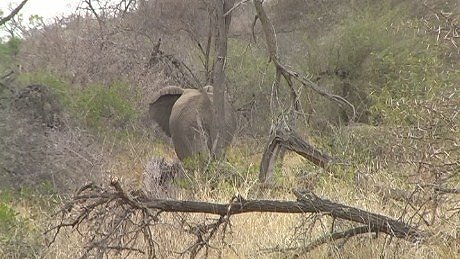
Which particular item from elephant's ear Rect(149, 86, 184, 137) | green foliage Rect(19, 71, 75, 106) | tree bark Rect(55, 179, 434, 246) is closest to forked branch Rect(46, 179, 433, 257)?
tree bark Rect(55, 179, 434, 246)

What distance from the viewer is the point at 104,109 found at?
36.2 ft

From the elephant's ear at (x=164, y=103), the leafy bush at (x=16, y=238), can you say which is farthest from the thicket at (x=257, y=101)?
the elephant's ear at (x=164, y=103)

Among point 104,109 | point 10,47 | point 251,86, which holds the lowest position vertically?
point 251,86

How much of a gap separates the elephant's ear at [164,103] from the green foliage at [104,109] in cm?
31

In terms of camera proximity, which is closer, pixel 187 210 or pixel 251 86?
pixel 187 210

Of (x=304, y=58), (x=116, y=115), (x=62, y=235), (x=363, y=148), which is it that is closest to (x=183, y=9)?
(x=304, y=58)

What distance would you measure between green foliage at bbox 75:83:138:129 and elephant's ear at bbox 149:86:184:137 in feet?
1.02

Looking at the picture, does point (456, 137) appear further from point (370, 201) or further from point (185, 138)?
point (185, 138)

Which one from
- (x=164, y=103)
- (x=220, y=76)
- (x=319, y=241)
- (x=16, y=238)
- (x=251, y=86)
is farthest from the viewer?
(x=251, y=86)

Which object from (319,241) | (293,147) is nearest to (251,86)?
(293,147)

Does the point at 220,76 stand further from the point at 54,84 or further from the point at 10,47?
the point at 10,47

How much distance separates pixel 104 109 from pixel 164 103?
3.79ft

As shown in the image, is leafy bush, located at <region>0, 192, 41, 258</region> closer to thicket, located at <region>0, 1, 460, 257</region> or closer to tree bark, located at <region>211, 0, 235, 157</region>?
thicket, located at <region>0, 1, 460, 257</region>

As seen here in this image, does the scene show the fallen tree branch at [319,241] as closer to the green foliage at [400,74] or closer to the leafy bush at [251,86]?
the green foliage at [400,74]
